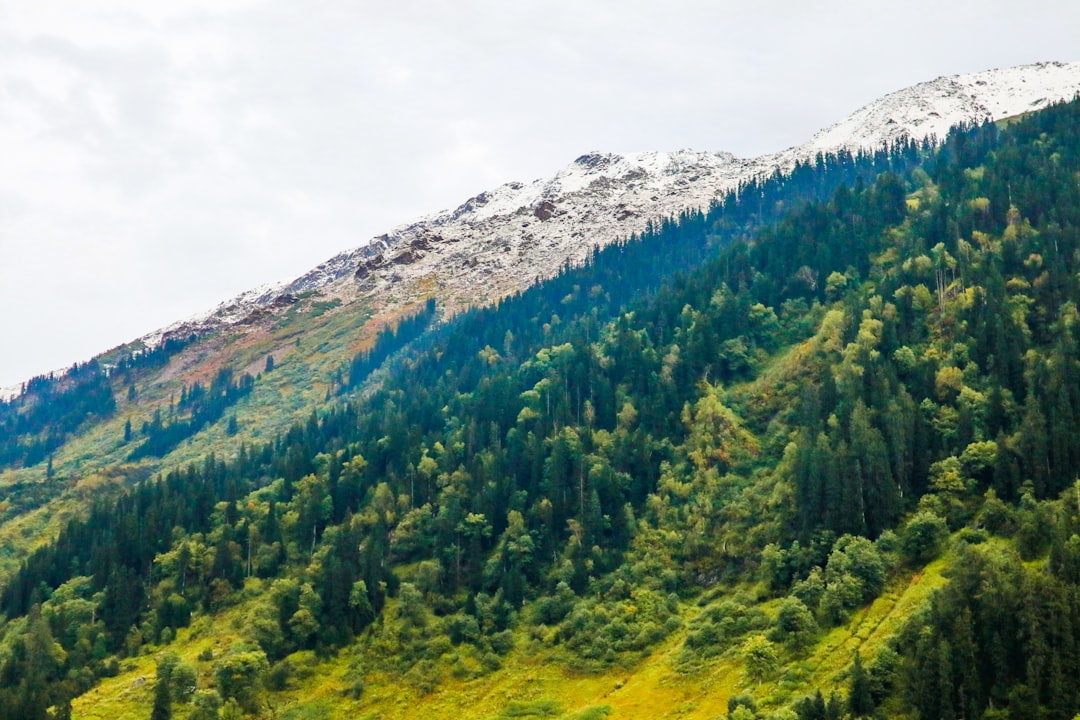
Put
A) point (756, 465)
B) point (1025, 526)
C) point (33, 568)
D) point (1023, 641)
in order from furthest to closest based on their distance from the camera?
point (33, 568)
point (756, 465)
point (1025, 526)
point (1023, 641)

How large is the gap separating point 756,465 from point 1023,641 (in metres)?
81.1

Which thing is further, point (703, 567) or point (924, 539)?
point (703, 567)

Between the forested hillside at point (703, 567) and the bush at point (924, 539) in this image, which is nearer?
the forested hillside at point (703, 567)

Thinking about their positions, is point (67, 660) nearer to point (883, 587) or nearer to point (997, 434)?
point (883, 587)

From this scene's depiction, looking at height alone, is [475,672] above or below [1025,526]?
below

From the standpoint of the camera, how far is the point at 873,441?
15100 centimetres

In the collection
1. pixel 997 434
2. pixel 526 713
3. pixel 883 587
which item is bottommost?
pixel 526 713

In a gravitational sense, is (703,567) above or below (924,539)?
below

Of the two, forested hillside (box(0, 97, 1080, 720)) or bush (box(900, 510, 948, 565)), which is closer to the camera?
forested hillside (box(0, 97, 1080, 720))

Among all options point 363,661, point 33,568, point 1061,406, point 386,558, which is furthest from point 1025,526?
point 33,568

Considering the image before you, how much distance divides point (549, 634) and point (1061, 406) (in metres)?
89.9

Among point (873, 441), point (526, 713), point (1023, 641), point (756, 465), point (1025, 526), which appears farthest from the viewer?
point (756, 465)

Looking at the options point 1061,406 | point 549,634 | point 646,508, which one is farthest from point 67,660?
Answer: point 1061,406

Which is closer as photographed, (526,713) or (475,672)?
(526,713)
